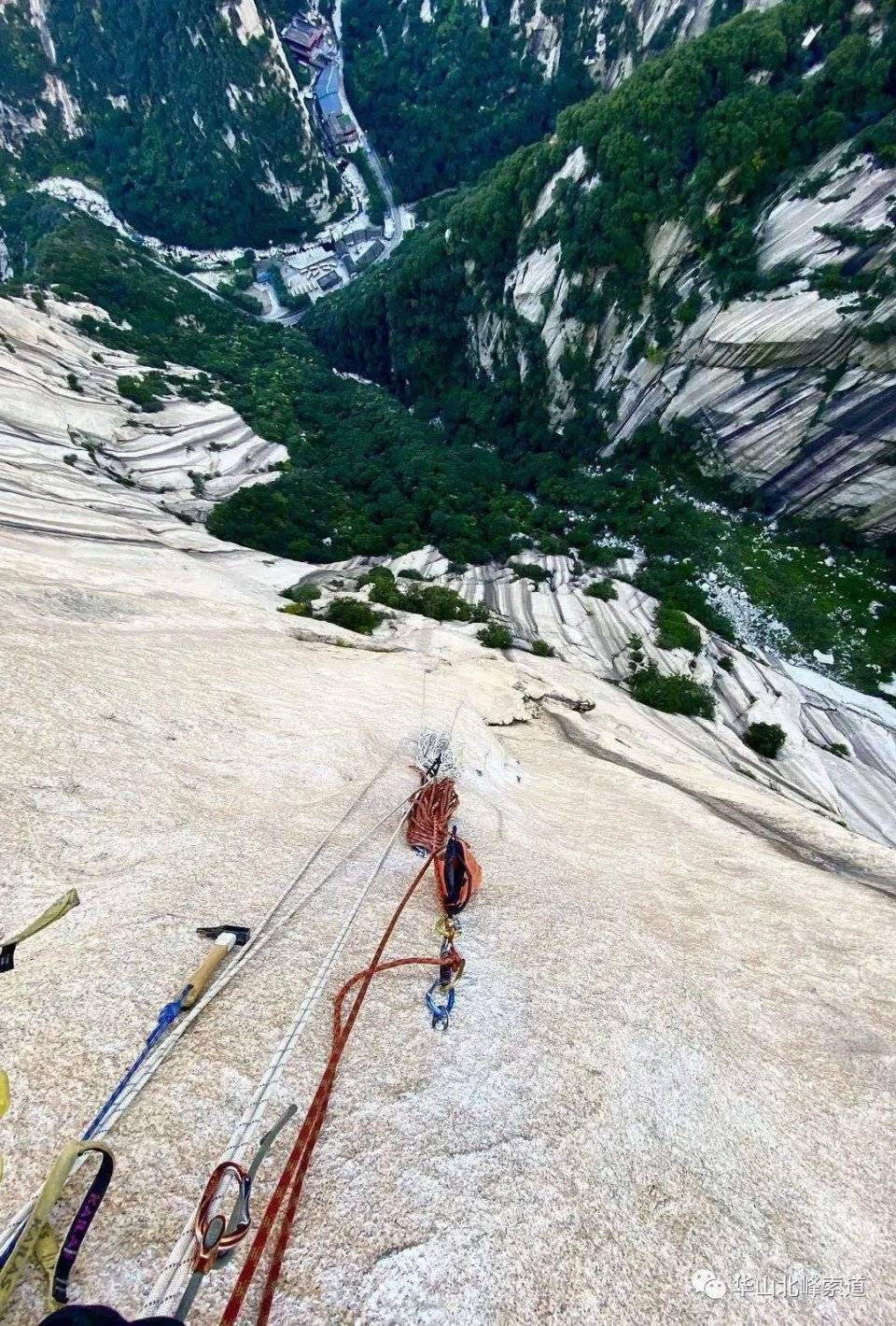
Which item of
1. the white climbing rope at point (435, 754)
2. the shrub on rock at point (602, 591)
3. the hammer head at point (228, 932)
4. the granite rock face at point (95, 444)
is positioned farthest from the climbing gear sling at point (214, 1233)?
the shrub on rock at point (602, 591)

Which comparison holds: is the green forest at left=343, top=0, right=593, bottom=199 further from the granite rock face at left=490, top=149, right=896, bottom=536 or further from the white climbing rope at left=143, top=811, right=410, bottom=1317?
the white climbing rope at left=143, top=811, right=410, bottom=1317

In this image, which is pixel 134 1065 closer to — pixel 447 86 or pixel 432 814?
pixel 432 814

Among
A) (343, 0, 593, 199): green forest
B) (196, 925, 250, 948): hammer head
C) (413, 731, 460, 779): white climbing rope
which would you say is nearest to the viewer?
(196, 925, 250, 948): hammer head

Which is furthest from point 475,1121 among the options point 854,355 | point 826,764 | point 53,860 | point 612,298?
point 612,298

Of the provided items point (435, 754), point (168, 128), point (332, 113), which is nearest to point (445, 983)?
point (435, 754)

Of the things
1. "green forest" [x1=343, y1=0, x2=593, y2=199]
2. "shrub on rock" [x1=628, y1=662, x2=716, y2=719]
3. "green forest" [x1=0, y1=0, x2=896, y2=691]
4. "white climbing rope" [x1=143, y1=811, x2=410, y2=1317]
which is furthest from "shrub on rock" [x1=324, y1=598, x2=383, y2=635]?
"green forest" [x1=343, y1=0, x2=593, y2=199]

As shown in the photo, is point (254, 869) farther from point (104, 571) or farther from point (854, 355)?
point (854, 355)
